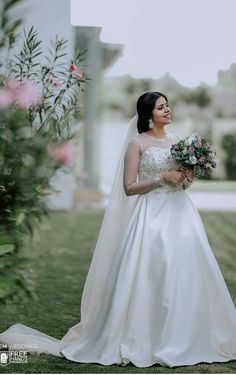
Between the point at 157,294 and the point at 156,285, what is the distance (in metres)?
0.05

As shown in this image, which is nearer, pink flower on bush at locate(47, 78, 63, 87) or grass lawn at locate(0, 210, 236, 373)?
grass lawn at locate(0, 210, 236, 373)

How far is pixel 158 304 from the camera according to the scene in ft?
13.9

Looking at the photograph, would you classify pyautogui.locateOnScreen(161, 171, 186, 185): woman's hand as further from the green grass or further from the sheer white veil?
the green grass

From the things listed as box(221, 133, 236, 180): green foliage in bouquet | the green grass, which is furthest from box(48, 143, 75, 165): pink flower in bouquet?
box(221, 133, 236, 180): green foliage in bouquet

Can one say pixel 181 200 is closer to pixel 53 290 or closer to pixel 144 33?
pixel 53 290

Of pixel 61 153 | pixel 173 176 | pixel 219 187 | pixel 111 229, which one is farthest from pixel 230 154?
pixel 61 153

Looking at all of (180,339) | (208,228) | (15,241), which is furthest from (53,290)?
(208,228)

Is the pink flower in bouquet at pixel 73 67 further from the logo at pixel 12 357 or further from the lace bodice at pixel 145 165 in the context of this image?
the logo at pixel 12 357

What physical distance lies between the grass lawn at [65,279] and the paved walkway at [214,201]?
162 cm

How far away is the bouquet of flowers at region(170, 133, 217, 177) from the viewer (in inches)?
166

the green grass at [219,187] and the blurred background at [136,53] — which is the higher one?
the blurred background at [136,53]

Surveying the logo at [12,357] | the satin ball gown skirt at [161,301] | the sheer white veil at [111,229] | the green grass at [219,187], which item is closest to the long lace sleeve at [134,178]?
the satin ball gown skirt at [161,301]

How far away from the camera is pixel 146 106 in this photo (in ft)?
14.5

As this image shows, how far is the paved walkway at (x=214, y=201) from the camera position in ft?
49.6
